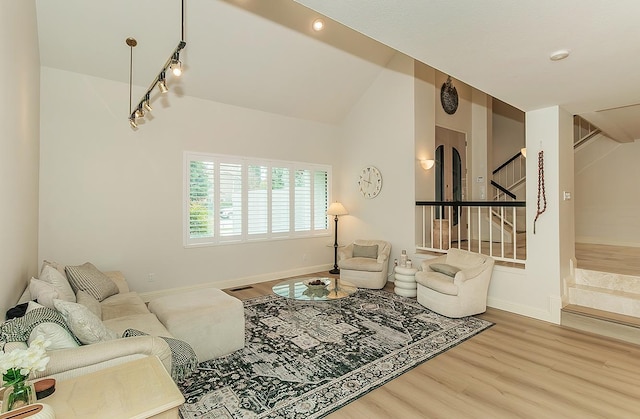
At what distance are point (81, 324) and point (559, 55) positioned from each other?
13.1 ft

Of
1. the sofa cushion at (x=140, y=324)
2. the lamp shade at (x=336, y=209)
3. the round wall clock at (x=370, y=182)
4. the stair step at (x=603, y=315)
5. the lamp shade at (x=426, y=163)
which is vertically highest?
the lamp shade at (x=426, y=163)

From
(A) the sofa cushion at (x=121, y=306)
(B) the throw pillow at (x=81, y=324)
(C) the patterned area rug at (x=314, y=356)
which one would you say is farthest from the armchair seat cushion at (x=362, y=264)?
(B) the throw pillow at (x=81, y=324)

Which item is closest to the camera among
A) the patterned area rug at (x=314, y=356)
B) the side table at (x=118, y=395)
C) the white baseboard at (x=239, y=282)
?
the side table at (x=118, y=395)

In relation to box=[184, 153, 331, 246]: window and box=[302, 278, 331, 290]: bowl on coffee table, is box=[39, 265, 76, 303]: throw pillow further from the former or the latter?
box=[302, 278, 331, 290]: bowl on coffee table

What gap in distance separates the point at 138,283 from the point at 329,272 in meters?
3.52

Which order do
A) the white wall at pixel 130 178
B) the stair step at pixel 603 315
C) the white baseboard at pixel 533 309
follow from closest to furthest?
the stair step at pixel 603 315, the white baseboard at pixel 533 309, the white wall at pixel 130 178

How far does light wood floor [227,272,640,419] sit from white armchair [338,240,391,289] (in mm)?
2056

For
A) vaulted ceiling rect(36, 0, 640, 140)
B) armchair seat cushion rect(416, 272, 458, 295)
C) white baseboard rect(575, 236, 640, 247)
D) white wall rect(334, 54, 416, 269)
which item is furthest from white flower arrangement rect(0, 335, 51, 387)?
white baseboard rect(575, 236, 640, 247)

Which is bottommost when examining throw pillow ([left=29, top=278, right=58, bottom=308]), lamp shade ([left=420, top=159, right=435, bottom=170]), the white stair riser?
the white stair riser

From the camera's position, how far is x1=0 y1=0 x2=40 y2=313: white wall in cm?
209

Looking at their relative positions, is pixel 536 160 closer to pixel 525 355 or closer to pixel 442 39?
pixel 525 355

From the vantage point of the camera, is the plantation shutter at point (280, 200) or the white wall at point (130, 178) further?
the plantation shutter at point (280, 200)

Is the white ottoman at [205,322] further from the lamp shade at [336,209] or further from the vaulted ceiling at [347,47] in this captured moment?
the lamp shade at [336,209]

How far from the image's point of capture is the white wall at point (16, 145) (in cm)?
209
